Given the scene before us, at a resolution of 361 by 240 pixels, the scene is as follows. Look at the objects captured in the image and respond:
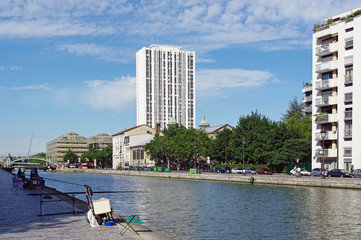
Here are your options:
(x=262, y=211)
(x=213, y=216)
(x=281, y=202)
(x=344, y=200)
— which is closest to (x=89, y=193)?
(x=213, y=216)

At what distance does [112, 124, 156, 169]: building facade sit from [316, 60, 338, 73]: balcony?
90.2 m

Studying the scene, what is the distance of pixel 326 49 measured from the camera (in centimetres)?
7419

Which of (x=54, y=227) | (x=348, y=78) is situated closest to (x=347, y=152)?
(x=348, y=78)

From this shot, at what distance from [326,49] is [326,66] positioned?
2.74 m

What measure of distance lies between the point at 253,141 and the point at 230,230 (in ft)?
233

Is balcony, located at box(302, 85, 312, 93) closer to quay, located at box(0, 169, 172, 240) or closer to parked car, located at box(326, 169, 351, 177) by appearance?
parked car, located at box(326, 169, 351, 177)

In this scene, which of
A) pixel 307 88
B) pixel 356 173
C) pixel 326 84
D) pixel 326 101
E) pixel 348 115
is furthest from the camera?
pixel 307 88

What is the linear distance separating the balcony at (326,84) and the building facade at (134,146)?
293 feet

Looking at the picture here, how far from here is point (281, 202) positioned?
37.7 metres

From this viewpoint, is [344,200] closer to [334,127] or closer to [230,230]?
[230,230]

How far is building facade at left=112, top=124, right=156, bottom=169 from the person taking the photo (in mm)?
166150

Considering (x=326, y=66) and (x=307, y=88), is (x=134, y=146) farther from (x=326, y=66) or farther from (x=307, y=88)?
(x=326, y=66)

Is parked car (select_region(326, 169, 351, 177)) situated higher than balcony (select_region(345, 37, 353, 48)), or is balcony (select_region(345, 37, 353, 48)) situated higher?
balcony (select_region(345, 37, 353, 48))

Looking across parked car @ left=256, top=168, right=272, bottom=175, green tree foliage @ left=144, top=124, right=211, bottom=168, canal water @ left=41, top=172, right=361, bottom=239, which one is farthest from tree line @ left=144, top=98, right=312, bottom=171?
canal water @ left=41, top=172, right=361, bottom=239
